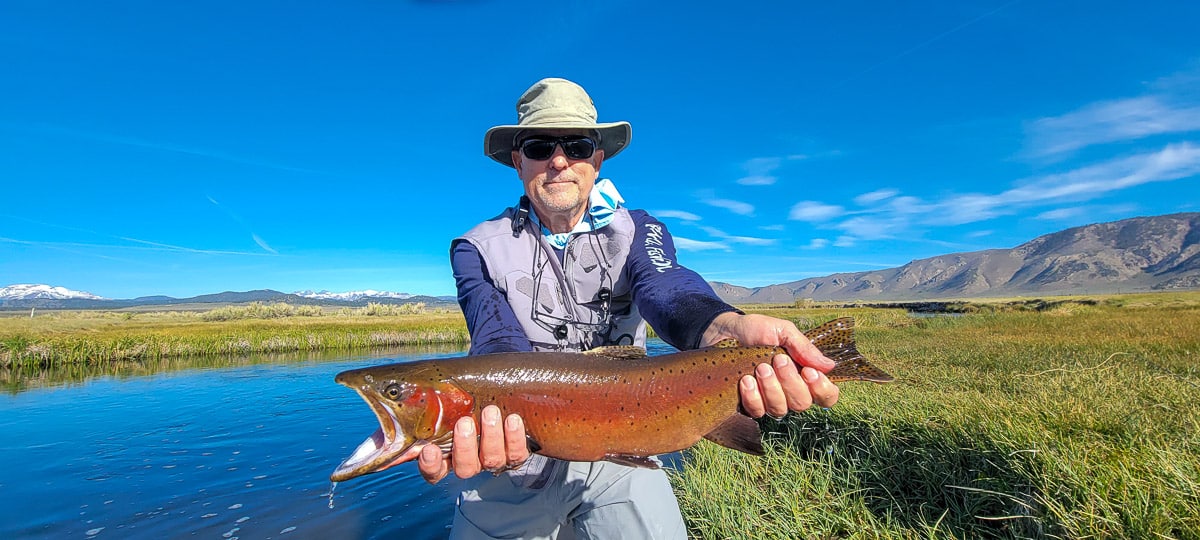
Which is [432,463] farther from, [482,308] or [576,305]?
[576,305]

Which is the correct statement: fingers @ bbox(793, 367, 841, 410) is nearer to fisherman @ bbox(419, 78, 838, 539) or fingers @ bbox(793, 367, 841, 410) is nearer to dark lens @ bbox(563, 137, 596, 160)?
fisherman @ bbox(419, 78, 838, 539)

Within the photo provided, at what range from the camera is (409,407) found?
9.12 feet

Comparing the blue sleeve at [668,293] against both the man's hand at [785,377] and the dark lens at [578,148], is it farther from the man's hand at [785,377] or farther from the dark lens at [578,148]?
the dark lens at [578,148]

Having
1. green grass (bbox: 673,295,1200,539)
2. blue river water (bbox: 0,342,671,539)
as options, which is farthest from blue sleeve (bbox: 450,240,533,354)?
blue river water (bbox: 0,342,671,539)

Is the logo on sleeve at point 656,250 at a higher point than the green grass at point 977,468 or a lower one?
higher

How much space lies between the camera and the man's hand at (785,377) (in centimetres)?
288

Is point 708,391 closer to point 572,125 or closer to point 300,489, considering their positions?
point 572,125

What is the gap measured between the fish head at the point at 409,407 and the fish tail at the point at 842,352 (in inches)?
76.9

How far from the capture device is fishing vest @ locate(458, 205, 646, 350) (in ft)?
12.9

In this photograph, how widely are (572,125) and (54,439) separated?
57.8 ft

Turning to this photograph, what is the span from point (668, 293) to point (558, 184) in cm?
109

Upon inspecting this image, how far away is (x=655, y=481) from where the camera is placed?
346 centimetres

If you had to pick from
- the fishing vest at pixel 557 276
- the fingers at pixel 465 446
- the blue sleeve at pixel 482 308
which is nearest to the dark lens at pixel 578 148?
the fishing vest at pixel 557 276

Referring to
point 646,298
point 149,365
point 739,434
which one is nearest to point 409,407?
point 646,298
